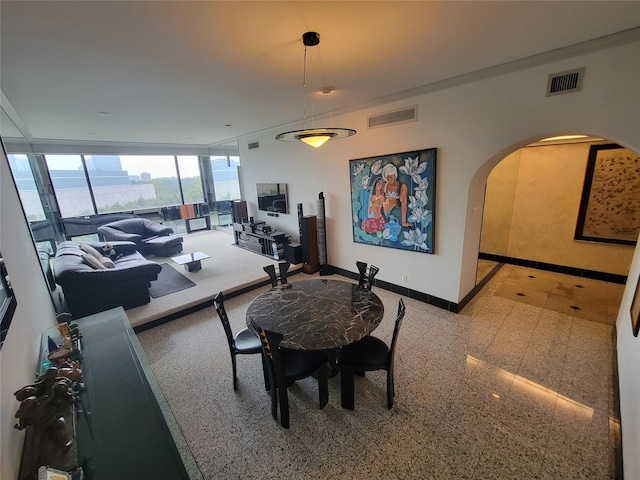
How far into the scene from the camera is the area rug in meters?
4.29

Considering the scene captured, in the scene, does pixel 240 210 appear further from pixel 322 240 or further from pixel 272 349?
pixel 272 349

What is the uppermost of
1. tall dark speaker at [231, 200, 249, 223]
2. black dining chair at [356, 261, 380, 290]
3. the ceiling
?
the ceiling

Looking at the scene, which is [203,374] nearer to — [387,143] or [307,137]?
[307,137]

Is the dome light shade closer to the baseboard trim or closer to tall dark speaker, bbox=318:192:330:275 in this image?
tall dark speaker, bbox=318:192:330:275

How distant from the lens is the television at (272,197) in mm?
5715

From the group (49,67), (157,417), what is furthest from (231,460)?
(49,67)

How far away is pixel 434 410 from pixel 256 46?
3.30m

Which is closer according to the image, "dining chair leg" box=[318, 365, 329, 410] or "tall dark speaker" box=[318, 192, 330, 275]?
"dining chair leg" box=[318, 365, 329, 410]

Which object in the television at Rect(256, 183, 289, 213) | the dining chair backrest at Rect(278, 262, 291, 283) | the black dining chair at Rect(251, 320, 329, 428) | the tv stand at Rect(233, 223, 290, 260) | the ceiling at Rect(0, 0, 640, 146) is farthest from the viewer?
the television at Rect(256, 183, 289, 213)

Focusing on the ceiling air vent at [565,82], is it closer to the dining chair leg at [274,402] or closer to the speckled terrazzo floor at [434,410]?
the speckled terrazzo floor at [434,410]

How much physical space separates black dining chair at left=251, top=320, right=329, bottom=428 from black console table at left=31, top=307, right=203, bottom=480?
0.64 m

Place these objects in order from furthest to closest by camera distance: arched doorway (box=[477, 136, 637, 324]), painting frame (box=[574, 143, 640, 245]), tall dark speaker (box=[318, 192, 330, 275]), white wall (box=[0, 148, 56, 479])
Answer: tall dark speaker (box=[318, 192, 330, 275]), arched doorway (box=[477, 136, 637, 324]), painting frame (box=[574, 143, 640, 245]), white wall (box=[0, 148, 56, 479])

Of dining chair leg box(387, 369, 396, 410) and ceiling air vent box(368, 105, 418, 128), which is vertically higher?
ceiling air vent box(368, 105, 418, 128)

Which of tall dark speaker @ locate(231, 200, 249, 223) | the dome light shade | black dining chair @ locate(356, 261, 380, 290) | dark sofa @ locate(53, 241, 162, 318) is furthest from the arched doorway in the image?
tall dark speaker @ locate(231, 200, 249, 223)
